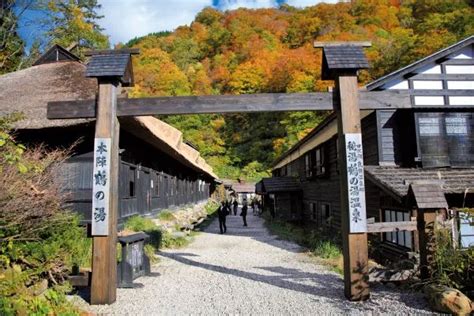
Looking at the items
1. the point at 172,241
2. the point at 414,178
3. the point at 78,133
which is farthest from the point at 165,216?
the point at 414,178

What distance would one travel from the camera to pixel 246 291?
21.1 feet

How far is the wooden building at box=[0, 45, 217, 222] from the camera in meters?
9.48

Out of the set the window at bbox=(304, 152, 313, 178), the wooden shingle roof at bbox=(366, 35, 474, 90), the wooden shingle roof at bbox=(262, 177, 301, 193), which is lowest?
the wooden shingle roof at bbox=(262, 177, 301, 193)

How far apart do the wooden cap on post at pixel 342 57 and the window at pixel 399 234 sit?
4.72m

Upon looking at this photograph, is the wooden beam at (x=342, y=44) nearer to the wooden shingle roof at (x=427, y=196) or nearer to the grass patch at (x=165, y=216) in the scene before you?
the wooden shingle roof at (x=427, y=196)

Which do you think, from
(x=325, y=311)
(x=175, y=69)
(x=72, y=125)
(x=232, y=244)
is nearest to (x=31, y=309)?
(x=325, y=311)

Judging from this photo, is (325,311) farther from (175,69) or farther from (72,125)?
(175,69)

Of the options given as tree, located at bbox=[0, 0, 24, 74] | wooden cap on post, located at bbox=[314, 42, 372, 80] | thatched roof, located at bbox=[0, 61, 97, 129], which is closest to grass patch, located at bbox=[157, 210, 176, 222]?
thatched roof, located at bbox=[0, 61, 97, 129]

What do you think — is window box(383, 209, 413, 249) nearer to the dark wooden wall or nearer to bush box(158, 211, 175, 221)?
the dark wooden wall

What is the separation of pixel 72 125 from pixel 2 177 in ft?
11.2

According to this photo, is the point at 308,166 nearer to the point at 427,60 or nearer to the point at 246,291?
the point at 427,60

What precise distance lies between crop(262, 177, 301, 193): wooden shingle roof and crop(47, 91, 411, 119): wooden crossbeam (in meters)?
14.0

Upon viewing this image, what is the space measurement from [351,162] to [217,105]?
258 centimetres

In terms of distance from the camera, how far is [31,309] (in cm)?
433
